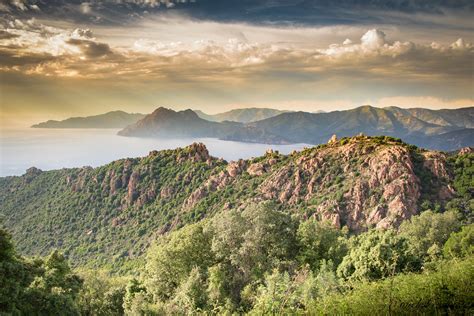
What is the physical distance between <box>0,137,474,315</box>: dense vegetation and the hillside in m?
0.44

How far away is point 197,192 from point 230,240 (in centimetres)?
8311

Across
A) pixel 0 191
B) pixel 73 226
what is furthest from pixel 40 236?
pixel 0 191

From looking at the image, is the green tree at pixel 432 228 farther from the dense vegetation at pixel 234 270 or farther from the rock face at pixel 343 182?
the rock face at pixel 343 182

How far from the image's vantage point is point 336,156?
87.4 meters

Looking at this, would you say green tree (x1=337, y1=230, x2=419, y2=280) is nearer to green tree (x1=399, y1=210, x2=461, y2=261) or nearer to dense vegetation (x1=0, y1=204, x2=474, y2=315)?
dense vegetation (x1=0, y1=204, x2=474, y2=315)

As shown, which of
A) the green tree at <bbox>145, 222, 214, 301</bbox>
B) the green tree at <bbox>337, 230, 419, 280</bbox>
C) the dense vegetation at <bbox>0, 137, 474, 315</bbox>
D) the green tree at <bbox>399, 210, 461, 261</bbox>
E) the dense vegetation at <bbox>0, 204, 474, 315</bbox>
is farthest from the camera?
the green tree at <bbox>399, 210, 461, 261</bbox>

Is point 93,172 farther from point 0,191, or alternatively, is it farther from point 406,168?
point 406,168

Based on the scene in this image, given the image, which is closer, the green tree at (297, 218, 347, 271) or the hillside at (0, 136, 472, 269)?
the green tree at (297, 218, 347, 271)

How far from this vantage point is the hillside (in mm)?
71500

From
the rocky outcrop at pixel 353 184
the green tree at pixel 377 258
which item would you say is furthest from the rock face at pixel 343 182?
the green tree at pixel 377 258

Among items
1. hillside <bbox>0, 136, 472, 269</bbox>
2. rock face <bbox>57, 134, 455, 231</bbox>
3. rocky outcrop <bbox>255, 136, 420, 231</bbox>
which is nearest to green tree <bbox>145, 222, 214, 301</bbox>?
hillside <bbox>0, 136, 472, 269</bbox>

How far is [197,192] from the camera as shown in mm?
106250

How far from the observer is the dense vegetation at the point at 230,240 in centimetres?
1035

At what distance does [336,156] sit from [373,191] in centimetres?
1570
